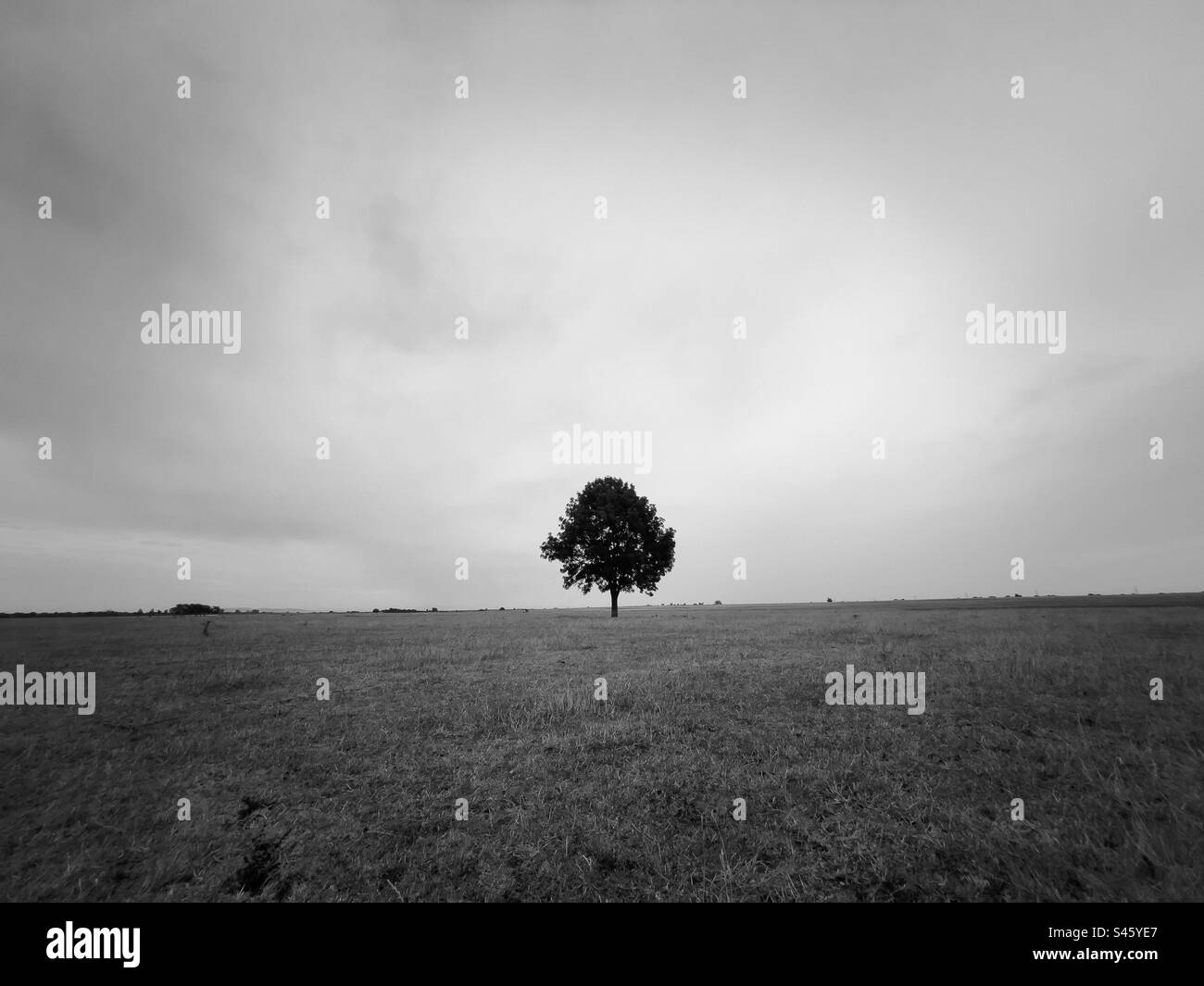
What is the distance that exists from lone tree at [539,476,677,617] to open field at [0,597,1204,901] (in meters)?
42.9

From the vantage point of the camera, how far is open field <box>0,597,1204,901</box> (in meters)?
5.48

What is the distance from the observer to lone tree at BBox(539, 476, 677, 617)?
5766cm

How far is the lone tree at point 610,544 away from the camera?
57.7 meters

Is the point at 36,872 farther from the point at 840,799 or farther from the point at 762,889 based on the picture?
the point at 840,799

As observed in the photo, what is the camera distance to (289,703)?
12.5 metres

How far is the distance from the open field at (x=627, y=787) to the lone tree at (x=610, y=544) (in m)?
42.9

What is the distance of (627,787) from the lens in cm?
744

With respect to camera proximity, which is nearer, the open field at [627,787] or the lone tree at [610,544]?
the open field at [627,787]

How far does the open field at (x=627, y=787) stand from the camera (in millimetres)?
5480

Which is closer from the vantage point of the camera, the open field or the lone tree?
the open field
